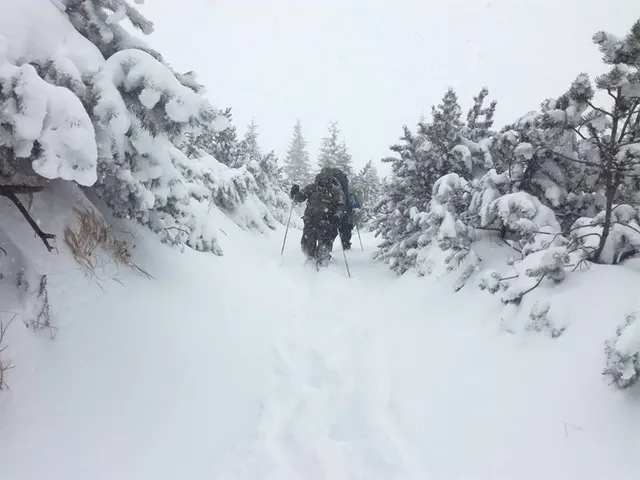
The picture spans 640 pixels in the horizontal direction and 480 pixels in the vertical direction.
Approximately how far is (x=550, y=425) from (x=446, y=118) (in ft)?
24.0

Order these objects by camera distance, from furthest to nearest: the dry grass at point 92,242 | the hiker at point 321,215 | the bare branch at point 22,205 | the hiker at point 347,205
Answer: the hiker at point 347,205 → the hiker at point 321,215 → the dry grass at point 92,242 → the bare branch at point 22,205

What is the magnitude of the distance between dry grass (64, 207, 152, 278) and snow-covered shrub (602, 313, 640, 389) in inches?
150

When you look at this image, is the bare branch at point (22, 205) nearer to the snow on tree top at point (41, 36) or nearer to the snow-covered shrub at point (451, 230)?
the snow on tree top at point (41, 36)

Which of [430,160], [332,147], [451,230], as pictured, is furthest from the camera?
[332,147]

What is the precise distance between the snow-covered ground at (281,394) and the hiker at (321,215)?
17.2ft

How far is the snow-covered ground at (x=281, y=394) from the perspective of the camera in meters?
2.38

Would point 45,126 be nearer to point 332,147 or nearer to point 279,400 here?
point 279,400

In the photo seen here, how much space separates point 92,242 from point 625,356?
400 cm

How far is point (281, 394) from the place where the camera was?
364cm

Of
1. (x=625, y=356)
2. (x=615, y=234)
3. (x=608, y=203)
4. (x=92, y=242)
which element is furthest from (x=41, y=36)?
(x=615, y=234)

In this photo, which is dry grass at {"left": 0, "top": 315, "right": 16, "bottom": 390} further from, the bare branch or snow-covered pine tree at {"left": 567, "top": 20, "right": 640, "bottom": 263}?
snow-covered pine tree at {"left": 567, "top": 20, "right": 640, "bottom": 263}

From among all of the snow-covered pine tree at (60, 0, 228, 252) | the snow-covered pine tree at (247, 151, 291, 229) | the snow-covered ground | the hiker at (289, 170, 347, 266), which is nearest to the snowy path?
the snow-covered ground

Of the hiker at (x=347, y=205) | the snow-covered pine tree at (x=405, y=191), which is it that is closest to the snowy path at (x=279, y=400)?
the snow-covered pine tree at (x=405, y=191)

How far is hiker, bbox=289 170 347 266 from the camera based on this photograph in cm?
997
